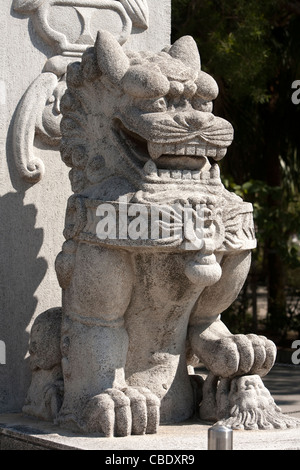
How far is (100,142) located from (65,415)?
4.16 ft

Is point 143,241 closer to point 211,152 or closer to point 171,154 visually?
point 171,154

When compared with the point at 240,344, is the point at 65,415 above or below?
below

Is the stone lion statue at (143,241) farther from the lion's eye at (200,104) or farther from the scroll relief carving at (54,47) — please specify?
the scroll relief carving at (54,47)

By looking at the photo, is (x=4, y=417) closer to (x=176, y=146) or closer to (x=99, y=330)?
(x=99, y=330)

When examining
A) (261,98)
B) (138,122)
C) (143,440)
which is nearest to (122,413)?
(143,440)

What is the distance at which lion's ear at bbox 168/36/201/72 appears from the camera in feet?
15.1

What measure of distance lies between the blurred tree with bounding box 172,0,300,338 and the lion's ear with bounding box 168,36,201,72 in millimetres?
4069

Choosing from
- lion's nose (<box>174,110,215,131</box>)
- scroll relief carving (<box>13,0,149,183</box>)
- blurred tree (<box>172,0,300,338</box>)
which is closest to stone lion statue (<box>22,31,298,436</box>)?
lion's nose (<box>174,110,215,131</box>)

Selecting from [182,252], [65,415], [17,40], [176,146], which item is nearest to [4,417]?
[65,415]

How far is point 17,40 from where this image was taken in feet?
17.5

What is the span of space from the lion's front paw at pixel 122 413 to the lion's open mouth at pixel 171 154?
3.24 ft

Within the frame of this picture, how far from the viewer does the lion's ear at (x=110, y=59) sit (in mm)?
4461

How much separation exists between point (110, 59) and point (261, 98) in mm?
4882
